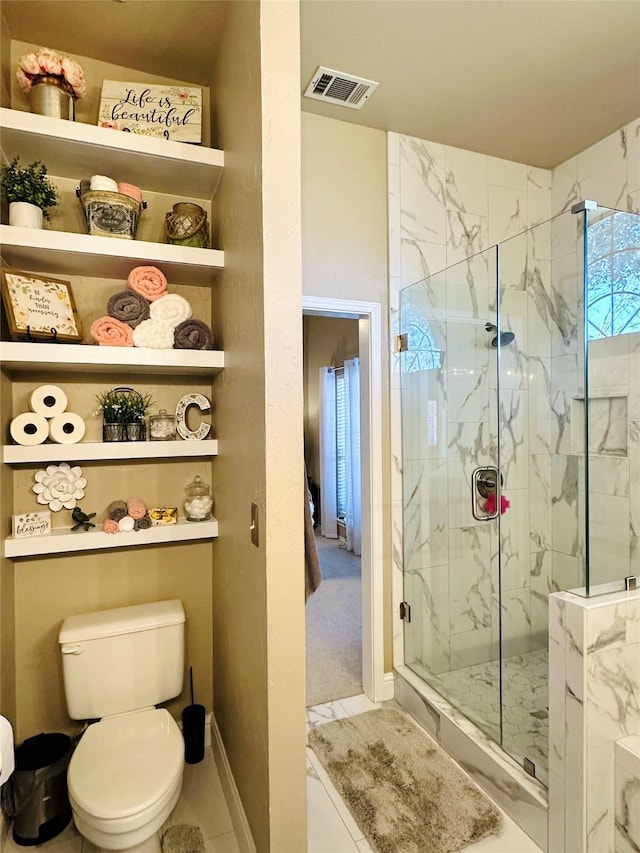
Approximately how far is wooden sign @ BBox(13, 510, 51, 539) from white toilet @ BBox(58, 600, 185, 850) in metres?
0.37

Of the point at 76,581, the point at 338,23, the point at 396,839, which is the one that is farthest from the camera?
the point at 76,581

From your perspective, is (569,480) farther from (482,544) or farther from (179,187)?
(179,187)

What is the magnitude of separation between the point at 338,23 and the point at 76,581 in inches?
93.0

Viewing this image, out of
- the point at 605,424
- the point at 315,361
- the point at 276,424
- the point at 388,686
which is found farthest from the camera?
the point at 315,361

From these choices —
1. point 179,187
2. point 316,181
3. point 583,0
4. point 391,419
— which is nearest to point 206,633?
point 391,419

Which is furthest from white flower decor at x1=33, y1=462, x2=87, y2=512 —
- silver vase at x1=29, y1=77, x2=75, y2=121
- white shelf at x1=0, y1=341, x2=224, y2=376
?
silver vase at x1=29, y1=77, x2=75, y2=121

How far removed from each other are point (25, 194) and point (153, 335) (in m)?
0.63

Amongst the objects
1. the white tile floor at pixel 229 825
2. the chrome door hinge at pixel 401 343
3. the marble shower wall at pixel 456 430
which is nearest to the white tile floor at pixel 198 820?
the white tile floor at pixel 229 825

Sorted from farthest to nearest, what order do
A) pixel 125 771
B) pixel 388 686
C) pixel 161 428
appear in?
pixel 388 686, pixel 161 428, pixel 125 771

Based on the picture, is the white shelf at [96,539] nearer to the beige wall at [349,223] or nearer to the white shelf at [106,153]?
the beige wall at [349,223]

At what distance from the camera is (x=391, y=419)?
8.16 ft

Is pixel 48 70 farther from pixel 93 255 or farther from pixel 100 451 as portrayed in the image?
pixel 100 451

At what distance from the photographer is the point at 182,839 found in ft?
5.29

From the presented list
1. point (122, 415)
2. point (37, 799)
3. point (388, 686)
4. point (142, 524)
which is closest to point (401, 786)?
point (388, 686)
